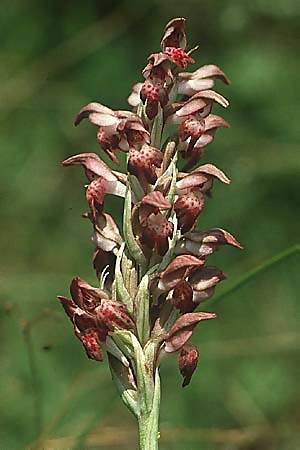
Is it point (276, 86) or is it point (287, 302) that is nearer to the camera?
point (287, 302)

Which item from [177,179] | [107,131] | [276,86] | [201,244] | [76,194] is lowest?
[201,244]

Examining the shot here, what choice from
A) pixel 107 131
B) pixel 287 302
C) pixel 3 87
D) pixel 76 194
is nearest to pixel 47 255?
pixel 76 194

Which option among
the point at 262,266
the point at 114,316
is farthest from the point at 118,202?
the point at 114,316

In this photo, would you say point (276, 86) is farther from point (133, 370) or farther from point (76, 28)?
point (133, 370)

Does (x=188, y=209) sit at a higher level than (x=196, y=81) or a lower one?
lower

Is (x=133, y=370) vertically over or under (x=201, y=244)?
under

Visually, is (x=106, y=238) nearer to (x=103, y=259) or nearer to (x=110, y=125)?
(x=103, y=259)

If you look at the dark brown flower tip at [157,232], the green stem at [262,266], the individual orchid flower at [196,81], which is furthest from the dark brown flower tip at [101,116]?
the green stem at [262,266]
